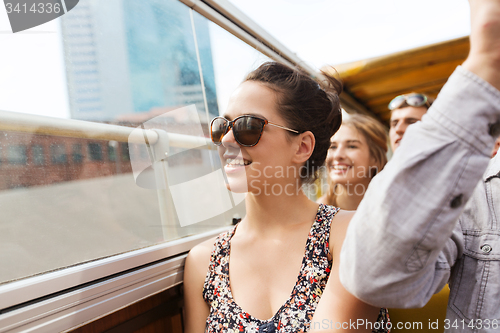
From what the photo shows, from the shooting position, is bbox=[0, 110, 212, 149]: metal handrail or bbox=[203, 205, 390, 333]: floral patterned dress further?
bbox=[203, 205, 390, 333]: floral patterned dress

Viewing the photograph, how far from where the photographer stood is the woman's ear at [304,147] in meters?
1.46

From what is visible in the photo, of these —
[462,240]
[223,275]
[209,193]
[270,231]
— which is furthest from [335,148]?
[462,240]

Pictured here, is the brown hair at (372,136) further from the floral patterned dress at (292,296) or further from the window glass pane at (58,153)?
the window glass pane at (58,153)

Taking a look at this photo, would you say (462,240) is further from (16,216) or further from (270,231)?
(16,216)

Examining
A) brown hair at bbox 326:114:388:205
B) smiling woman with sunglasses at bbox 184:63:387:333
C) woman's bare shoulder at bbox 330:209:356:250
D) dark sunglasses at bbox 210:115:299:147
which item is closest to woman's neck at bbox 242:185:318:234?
smiling woman with sunglasses at bbox 184:63:387:333

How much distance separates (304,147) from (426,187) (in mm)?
883

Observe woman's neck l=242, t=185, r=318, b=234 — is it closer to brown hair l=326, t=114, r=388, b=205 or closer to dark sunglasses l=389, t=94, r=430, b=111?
brown hair l=326, t=114, r=388, b=205

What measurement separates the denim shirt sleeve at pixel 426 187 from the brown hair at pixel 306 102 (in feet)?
2.69

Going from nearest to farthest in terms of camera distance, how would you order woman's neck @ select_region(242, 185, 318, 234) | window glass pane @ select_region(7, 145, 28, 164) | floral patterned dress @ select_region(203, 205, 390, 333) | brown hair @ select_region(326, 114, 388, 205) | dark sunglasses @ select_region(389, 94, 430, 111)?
window glass pane @ select_region(7, 145, 28, 164), floral patterned dress @ select_region(203, 205, 390, 333), woman's neck @ select_region(242, 185, 318, 234), dark sunglasses @ select_region(389, 94, 430, 111), brown hair @ select_region(326, 114, 388, 205)

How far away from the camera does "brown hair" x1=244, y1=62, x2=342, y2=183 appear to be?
1.44 meters

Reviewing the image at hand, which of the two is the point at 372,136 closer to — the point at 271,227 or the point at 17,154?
the point at 271,227

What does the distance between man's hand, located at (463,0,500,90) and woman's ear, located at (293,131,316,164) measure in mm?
856

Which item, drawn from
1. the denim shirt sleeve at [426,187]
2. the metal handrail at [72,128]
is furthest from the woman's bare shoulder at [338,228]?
the metal handrail at [72,128]

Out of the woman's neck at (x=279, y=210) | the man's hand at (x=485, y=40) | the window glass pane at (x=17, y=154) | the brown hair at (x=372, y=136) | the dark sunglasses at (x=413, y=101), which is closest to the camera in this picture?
the man's hand at (x=485, y=40)
